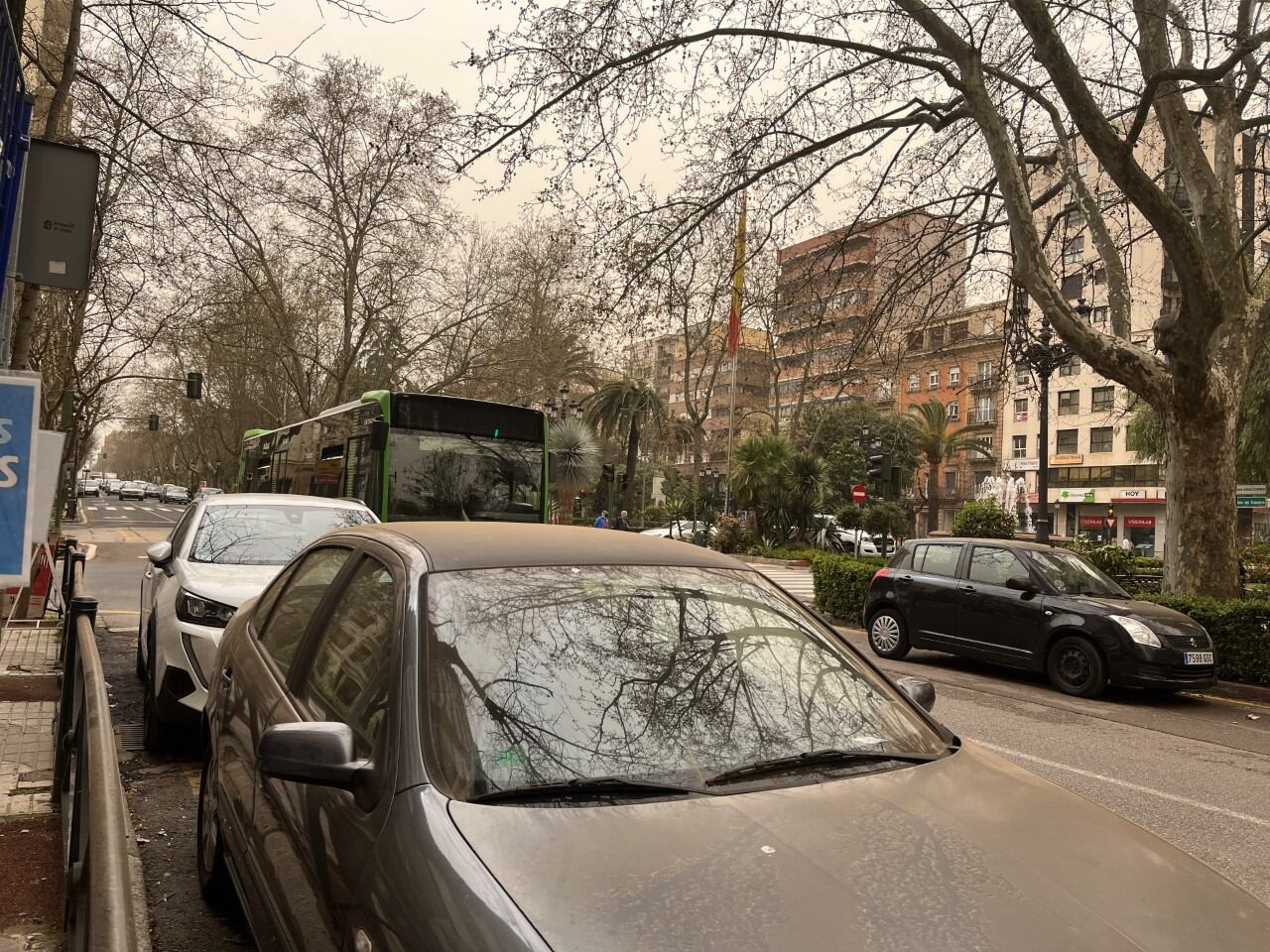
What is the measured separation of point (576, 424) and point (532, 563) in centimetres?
3799

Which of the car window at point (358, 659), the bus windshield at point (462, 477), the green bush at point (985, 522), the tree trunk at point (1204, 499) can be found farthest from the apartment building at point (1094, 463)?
the car window at point (358, 659)

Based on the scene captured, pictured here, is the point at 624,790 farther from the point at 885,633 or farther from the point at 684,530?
the point at 684,530

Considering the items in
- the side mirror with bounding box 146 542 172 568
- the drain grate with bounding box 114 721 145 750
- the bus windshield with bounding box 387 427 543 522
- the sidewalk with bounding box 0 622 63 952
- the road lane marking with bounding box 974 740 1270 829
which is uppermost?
the bus windshield with bounding box 387 427 543 522

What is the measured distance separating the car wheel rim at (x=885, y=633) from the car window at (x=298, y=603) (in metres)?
9.60

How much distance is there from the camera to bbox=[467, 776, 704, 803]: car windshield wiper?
1958mm

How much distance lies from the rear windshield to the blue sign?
1093mm

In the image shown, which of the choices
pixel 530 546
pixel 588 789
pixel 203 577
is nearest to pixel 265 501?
pixel 203 577

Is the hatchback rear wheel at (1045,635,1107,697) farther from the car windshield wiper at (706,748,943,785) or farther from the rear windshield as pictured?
the car windshield wiper at (706,748,943,785)

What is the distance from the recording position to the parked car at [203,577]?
533cm

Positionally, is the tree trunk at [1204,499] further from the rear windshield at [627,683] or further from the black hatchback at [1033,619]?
the rear windshield at [627,683]

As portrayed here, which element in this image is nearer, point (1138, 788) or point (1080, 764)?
point (1138, 788)

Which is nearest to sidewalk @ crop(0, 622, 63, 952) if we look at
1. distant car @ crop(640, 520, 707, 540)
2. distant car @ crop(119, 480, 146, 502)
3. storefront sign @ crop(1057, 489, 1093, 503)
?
distant car @ crop(640, 520, 707, 540)

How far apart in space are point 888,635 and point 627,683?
33.5 feet

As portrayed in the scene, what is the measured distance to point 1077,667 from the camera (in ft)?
32.1
